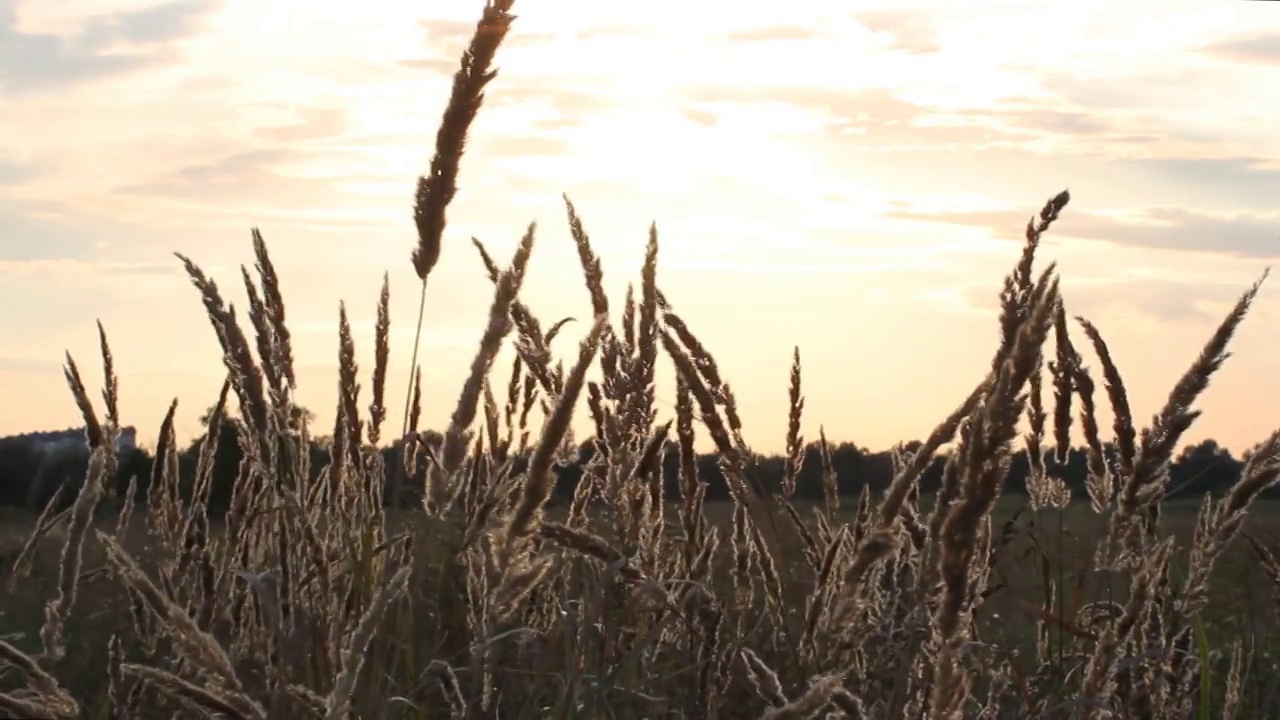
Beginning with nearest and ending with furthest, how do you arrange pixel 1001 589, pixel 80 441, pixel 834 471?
pixel 1001 589 < pixel 834 471 < pixel 80 441

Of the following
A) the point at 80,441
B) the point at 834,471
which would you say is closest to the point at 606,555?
the point at 834,471

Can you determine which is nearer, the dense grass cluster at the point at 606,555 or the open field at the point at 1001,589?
the dense grass cluster at the point at 606,555

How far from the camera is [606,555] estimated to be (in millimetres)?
1991

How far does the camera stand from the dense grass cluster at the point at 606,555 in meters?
1.47

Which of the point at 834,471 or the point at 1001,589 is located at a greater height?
the point at 834,471

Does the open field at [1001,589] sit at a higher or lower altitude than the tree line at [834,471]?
lower

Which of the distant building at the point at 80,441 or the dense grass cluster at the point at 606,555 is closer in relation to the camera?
the dense grass cluster at the point at 606,555

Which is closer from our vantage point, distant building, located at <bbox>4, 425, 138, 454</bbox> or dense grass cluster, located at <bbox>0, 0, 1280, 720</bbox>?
dense grass cluster, located at <bbox>0, 0, 1280, 720</bbox>

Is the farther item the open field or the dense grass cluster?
the open field

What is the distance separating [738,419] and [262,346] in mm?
850

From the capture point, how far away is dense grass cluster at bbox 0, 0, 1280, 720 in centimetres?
147

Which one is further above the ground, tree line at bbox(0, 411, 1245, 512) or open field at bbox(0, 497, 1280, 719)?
tree line at bbox(0, 411, 1245, 512)

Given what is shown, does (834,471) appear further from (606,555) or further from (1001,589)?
(606,555)

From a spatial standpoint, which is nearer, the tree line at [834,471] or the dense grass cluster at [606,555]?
the dense grass cluster at [606,555]
